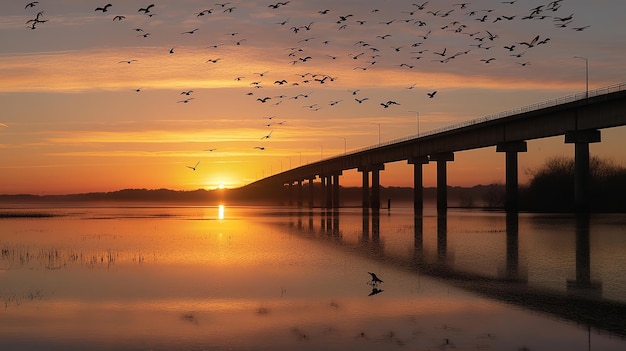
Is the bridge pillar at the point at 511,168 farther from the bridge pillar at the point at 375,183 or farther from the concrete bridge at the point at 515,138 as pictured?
the bridge pillar at the point at 375,183

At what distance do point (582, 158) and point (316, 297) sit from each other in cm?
7037

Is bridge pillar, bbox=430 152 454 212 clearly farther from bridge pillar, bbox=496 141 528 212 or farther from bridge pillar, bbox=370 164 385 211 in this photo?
bridge pillar, bbox=370 164 385 211

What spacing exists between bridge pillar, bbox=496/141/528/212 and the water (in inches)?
2408

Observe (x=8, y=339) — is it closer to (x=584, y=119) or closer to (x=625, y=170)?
(x=584, y=119)

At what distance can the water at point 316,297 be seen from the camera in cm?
1717

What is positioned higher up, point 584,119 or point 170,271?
point 584,119

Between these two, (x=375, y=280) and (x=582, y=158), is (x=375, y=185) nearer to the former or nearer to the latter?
(x=582, y=158)

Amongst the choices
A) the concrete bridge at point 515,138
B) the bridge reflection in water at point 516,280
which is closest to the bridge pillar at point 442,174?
the concrete bridge at point 515,138

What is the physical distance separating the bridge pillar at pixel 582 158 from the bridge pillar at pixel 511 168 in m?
16.8

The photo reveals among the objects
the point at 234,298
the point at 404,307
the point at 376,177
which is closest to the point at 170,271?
the point at 234,298

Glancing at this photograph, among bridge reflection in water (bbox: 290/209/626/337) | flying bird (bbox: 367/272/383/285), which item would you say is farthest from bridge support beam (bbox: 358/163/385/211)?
flying bird (bbox: 367/272/383/285)

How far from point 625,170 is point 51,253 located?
4514 inches

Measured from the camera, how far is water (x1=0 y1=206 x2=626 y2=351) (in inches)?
676

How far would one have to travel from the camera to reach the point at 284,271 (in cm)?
3169
